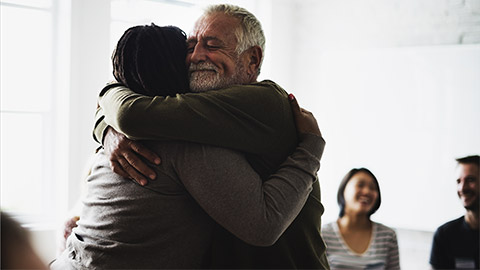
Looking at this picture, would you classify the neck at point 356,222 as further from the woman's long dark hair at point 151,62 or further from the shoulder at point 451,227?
the woman's long dark hair at point 151,62

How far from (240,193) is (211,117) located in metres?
0.19

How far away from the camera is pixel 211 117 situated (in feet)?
4.60

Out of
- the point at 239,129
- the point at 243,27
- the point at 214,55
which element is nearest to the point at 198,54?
the point at 214,55

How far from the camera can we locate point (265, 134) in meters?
1.47

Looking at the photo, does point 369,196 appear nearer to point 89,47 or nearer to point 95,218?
point 89,47

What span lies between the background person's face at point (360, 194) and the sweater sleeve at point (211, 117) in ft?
8.01

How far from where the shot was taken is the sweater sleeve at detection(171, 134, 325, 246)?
1370 mm

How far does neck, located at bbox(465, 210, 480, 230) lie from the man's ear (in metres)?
2.43

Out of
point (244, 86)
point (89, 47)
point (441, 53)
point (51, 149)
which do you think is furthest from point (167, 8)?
point (244, 86)

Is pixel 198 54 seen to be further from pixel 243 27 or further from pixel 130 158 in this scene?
pixel 130 158

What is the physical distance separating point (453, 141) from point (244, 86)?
381 centimetres

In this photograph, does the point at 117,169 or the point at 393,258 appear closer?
the point at 117,169

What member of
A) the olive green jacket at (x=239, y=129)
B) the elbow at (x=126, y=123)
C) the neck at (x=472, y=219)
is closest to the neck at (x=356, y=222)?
the neck at (x=472, y=219)

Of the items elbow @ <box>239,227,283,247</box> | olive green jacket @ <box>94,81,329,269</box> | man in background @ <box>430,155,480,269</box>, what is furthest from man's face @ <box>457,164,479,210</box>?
elbow @ <box>239,227,283,247</box>
